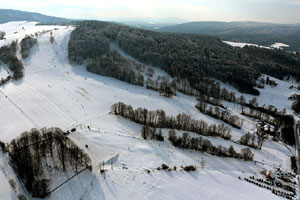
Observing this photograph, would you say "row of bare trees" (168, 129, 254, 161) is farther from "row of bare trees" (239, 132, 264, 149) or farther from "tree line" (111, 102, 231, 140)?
"row of bare trees" (239, 132, 264, 149)

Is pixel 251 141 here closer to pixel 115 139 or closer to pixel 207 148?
pixel 207 148

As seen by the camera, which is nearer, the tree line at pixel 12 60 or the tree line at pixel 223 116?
the tree line at pixel 223 116

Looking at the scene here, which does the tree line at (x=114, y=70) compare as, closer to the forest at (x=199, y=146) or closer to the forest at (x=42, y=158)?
the forest at (x=199, y=146)

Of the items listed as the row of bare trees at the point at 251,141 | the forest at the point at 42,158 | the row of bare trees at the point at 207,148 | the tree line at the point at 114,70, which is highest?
the tree line at the point at 114,70

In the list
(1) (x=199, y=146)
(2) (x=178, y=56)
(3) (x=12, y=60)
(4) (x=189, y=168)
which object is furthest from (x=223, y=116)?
(3) (x=12, y=60)

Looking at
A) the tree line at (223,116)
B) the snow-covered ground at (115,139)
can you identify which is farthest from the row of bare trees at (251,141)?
the tree line at (223,116)

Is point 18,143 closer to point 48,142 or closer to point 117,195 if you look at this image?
point 48,142
